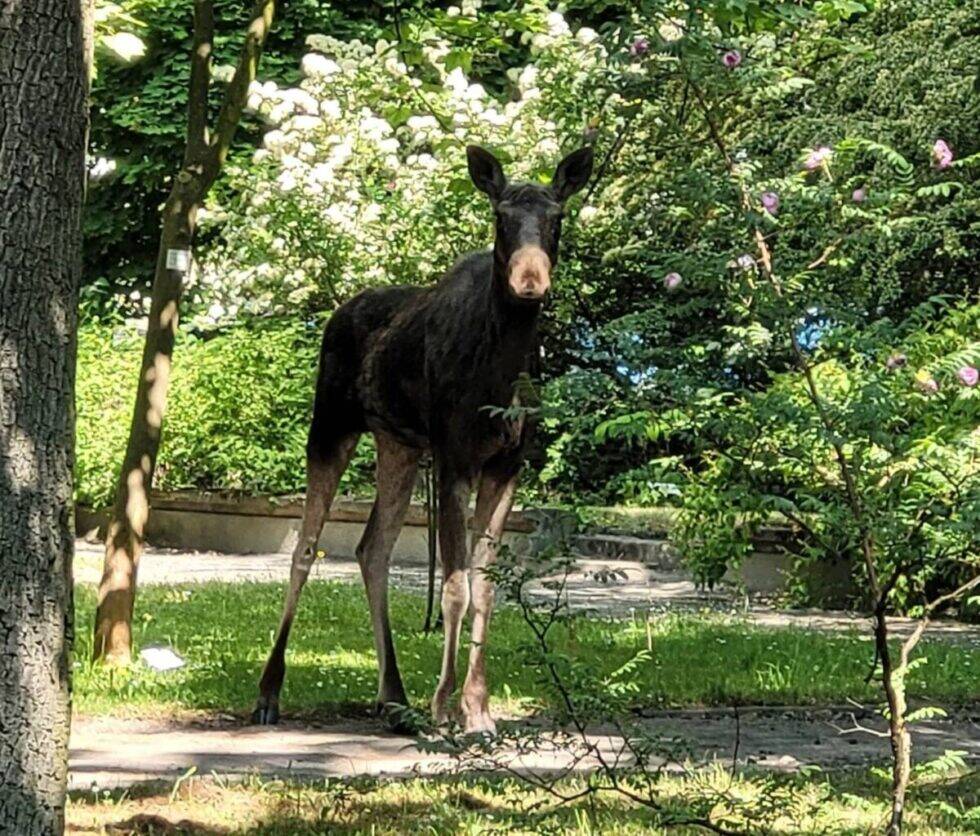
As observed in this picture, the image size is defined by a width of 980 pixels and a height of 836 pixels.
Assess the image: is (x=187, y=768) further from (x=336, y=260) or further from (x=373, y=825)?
(x=336, y=260)

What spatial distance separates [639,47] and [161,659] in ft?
18.9

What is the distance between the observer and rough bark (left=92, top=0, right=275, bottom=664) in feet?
34.2

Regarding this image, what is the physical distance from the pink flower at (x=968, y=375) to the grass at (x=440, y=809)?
1.34 m

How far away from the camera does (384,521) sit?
33.2 feet

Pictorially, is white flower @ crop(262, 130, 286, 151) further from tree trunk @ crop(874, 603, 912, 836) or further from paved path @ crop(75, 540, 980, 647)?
tree trunk @ crop(874, 603, 912, 836)

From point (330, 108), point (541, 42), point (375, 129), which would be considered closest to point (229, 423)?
point (330, 108)

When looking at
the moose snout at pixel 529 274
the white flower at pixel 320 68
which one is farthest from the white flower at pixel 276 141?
the moose snout at pixel 529 274

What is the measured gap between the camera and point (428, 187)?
615 inches

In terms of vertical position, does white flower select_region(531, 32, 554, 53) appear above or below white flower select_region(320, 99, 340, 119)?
above

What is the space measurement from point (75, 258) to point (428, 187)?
11.0 metres

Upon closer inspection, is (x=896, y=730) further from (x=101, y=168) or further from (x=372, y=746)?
(x=101, y=168)

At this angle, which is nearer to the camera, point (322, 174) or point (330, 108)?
point (322, 174)

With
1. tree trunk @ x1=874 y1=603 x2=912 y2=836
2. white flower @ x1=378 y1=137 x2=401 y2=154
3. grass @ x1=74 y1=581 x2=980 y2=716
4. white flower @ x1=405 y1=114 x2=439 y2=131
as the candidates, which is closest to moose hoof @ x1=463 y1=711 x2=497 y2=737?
grass @ x1=74 y1=581 x2=980 y2=716

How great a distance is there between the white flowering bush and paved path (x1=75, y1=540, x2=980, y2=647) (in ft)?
9.32
